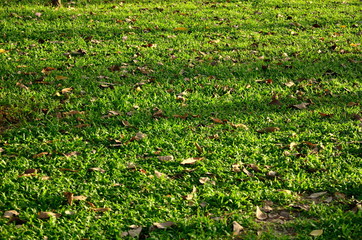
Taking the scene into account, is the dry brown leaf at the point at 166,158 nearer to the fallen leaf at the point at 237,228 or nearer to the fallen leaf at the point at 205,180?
the fallen leaf at the point at 205,180

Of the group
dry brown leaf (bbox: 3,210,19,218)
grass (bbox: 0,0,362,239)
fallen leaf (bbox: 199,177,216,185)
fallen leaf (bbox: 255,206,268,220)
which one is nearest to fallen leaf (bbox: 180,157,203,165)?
grass (bbox: 0,0,362,239)

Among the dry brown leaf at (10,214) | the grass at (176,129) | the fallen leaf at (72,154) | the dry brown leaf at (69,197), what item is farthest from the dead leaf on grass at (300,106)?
the dry brown leaf at (10,214)

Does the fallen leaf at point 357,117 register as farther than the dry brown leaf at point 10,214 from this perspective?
Yes

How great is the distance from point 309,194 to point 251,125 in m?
1.46

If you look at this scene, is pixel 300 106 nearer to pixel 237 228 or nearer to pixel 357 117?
pixel 357 117

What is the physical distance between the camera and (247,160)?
4422 mm

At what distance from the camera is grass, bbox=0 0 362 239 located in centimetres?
355

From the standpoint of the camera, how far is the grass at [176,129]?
355 centimetres

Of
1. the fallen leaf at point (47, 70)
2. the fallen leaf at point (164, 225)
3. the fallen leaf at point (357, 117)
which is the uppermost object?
the fallen leaf at point (47, 70)

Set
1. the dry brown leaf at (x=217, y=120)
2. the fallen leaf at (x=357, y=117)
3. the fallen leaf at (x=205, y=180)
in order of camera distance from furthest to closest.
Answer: the fallen leaf at (x=357, y=117) → the dry brown leaf at (x=217, y=120) → the fallen leaf at (x=205, y=180)

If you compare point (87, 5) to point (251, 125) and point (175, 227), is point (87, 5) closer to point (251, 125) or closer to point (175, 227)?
point (251, 125)

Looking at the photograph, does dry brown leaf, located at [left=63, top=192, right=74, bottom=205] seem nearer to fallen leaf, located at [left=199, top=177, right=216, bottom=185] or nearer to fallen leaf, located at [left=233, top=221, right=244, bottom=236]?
fallen leaf, located at [left=199, top=177, right=216, bottom=185]

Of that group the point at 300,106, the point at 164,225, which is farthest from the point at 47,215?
the point at 300,106

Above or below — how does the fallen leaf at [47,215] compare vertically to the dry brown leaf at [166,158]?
below
